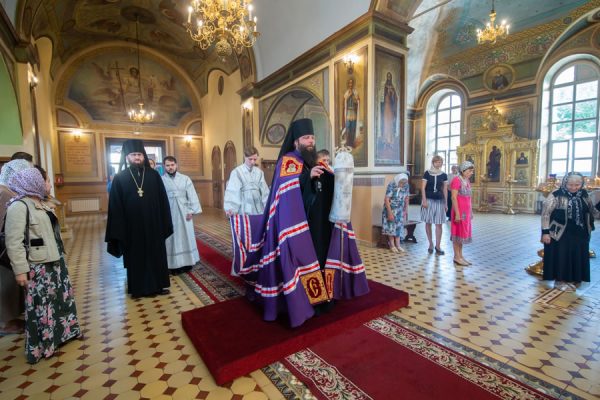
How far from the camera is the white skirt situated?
538 centimetres

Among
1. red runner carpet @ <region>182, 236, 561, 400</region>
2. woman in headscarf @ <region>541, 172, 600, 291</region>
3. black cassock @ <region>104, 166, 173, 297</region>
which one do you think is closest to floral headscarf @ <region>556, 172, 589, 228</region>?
woman in headscarf @ <region>541, 172, 600, 291</region>

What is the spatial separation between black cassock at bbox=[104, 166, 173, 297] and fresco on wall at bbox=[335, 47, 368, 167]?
443 cm

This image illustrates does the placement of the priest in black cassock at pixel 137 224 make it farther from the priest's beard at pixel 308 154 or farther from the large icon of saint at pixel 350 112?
the large icon of saint at pixel 350 112

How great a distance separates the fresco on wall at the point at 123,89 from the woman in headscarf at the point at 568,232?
16.0 metres

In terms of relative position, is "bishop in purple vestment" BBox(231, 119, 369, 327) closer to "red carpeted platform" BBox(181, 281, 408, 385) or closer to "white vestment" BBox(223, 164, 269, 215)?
"red carpeted platform" BBox(181, 281, 408, 385)

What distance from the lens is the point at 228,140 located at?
43.9 ft

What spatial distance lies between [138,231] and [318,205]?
249cm

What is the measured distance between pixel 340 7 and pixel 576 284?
704 cm

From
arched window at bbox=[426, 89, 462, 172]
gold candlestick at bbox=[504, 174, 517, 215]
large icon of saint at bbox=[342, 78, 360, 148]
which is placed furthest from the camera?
arched window at bbox=[426, 89, 462, 172]

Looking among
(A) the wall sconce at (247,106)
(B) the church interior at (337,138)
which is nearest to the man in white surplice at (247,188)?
(B) the church interior at (337,138)

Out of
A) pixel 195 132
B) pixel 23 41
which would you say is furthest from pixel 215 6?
pixel 195 132

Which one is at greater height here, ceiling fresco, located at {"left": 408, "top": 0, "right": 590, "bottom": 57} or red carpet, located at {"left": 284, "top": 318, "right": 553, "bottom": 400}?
ceiling fresco, located at {"left": 408, "top": 0, "right": 590, "bottom": 57}

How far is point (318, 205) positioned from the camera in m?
2.86

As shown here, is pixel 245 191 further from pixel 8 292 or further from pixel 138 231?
pixel 8 292
